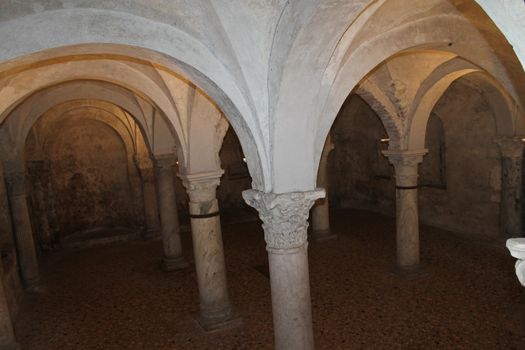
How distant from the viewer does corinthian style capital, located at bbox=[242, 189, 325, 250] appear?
403 cm

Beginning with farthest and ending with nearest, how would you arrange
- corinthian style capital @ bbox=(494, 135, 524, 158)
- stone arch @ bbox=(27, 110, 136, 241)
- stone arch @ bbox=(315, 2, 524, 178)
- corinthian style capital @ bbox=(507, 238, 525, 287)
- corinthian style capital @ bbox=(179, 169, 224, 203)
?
stone arch @ bbox=(27, 110, 136, 241) < corinthian style capital @ bbox=(494, 135, 524, 158) < corinthian style capital @ bbox=(179, 169, 224, 203) < stone arch @ bbox=(315, 2, 524, 178) < corinthian style capital @ bbox=(507, 238, 525, 287)

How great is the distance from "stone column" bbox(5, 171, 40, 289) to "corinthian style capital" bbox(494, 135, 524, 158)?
11145 millimetres

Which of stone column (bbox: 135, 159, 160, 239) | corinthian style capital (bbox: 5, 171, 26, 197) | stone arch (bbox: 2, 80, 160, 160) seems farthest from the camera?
stone column (bbox: 135, 159, 160, 239)

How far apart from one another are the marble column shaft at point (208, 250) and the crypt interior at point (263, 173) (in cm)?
3

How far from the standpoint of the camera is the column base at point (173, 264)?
31.7 feet

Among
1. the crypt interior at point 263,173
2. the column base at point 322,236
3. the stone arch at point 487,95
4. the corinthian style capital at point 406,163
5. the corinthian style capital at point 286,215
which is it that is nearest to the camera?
the crypt interior at point 263,173

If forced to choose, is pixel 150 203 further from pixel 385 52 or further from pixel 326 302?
pixel 385 52

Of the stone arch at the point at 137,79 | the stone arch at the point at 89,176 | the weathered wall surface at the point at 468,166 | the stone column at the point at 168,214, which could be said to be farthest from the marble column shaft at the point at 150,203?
the weathered wall surface at the point at 468,166

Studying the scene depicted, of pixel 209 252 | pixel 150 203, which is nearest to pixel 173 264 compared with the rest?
pixel 209 252

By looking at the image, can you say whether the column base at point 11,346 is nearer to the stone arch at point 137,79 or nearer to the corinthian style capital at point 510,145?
the stone arch at point 137,79

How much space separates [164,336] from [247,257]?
13.3ft

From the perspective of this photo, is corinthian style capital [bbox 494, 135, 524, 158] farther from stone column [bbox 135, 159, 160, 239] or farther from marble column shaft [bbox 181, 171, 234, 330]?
stone column [bbox 135, 159, 160, 239]

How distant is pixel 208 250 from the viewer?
6.45m

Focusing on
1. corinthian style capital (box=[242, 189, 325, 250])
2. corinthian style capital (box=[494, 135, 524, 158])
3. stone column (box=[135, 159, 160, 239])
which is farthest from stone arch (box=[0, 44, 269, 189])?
corinthian style capital (box=[494, 135, 524, 158])
